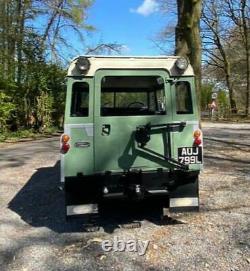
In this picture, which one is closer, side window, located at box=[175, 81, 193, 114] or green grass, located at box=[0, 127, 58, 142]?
A: side window, located at box=[175, 81, 193, 114]

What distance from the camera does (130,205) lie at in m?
7.11

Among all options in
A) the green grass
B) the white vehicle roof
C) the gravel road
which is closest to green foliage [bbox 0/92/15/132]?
the green grass

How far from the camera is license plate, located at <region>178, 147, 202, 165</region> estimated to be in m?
6.00

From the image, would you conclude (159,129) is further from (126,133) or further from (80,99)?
(80,99)

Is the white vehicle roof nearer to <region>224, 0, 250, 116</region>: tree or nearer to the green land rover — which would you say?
the green land rover

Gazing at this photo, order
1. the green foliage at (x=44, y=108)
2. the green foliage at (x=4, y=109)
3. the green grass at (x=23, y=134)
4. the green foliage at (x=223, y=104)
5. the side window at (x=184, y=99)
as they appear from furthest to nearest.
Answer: the green foliage at (x=223, y=104)
the green foliage at (x=44, y=108)
the green grass at (x=23, y=134)
the green foliage at (x=4, y=109)
the side window at (x=184, y=99)

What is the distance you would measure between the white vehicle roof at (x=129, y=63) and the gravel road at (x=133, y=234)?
219 cm

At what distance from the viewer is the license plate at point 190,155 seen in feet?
19.7

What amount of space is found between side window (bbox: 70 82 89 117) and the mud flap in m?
1.73

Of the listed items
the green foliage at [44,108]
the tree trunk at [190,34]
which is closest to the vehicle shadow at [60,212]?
the tree trunk at [190,34]

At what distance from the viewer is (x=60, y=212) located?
7.11m

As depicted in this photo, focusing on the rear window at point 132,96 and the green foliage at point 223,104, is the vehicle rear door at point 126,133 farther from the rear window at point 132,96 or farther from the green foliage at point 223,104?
the green foliage at point 223,104

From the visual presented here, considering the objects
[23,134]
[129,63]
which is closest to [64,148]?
[129,63]

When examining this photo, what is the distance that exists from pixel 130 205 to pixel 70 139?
1894 millimetres
